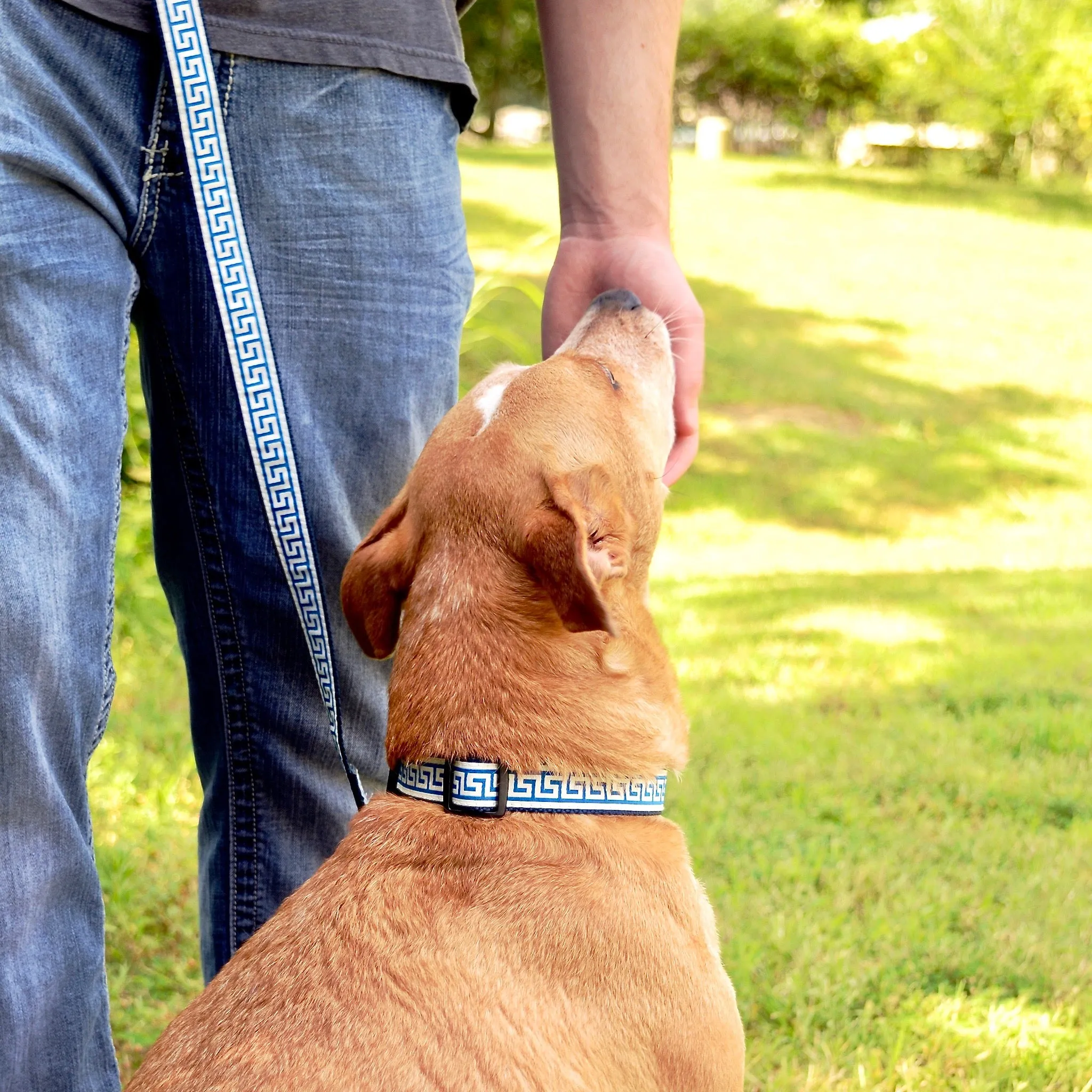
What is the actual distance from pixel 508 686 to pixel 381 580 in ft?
1.09

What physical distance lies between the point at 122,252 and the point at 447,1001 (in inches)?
54.8

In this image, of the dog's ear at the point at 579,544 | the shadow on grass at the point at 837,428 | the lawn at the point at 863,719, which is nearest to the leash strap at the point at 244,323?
the dog's ear at the point at 579,544

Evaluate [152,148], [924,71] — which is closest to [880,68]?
[924,71]

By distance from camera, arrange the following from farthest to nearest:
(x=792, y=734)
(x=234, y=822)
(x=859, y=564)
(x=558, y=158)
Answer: (x=859, y=564), (x=792, y=734), (x=558, y=158), (x=234, y=822)

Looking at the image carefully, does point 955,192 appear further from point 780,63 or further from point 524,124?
point 524,124

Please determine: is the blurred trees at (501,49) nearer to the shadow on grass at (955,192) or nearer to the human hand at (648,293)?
the shadow on grass at (955,192)

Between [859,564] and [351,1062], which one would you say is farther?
[859,564]

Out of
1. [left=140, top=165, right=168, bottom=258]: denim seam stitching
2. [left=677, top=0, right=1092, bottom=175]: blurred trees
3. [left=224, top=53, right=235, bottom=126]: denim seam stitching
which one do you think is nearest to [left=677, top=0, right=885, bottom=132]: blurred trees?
[left=677, top=0, right=1092, bottom=175]: blurred trees

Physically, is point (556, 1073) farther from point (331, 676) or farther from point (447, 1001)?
point (331, 676)

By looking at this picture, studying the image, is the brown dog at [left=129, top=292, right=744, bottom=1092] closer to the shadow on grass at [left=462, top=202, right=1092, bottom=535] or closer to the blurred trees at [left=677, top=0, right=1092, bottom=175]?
the shadow on grass at [left=462, top=202, right=1092, bottom=535]

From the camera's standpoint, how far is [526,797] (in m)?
2.47

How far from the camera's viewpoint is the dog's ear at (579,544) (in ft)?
7.65

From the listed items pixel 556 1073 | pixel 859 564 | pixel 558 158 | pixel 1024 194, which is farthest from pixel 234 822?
pixel 1024 194

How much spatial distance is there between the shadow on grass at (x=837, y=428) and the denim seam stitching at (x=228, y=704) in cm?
661
